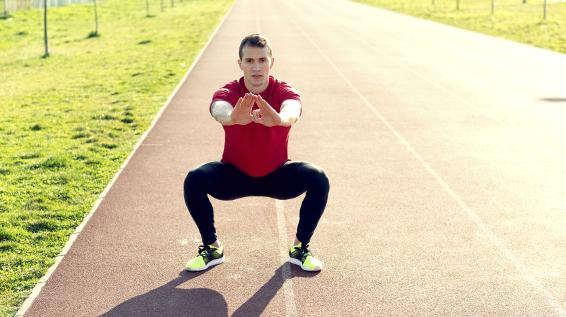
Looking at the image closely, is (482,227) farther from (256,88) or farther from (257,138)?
(256,88)

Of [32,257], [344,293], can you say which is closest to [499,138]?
[344,293]

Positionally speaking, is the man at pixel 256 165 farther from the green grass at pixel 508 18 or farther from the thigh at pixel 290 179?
the green grass at pixel 508 18

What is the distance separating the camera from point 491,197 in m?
7.54

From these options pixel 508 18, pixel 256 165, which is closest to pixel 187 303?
pixel 256 165

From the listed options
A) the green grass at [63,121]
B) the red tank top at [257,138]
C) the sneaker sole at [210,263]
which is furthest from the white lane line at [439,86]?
the sneaker sole at [210,263]

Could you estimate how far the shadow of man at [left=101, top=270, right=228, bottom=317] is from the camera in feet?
15.5

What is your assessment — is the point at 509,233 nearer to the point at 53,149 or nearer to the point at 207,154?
the point at 207,154

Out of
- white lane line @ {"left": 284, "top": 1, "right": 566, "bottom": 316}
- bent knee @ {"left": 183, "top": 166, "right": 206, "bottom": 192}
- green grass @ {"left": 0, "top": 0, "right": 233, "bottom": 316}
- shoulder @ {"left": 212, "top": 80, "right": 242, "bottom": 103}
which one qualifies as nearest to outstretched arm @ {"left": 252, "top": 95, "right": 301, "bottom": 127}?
shoulder @ {"left": 212, "top": 80, "right": 242, "bottom": 103}

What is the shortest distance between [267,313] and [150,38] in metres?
23.9

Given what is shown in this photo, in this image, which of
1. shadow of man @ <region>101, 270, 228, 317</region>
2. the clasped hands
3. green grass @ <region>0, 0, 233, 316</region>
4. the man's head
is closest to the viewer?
the clasped hands

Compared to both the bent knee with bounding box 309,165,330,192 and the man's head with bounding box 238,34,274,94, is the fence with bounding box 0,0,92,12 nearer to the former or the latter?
the man's head with bounding box 238,34,274,94

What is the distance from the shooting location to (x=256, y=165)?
17.2 feet

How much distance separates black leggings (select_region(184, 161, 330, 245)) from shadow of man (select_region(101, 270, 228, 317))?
58 cm

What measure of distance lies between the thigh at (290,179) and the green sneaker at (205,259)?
65 centimetres
